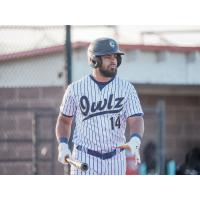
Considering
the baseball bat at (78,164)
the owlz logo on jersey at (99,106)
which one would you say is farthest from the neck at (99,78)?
the baseball bat at (78,164)

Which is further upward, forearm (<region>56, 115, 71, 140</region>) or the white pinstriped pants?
forearm (<region>56, 115, 71, 140</region>)

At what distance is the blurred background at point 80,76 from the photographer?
7598 mm

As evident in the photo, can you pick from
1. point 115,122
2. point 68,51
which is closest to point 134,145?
point 115,122

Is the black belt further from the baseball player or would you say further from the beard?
the beard

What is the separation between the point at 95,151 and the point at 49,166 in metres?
2.05

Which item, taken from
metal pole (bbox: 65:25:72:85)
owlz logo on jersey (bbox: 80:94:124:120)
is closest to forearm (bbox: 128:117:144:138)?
owlz logo on jersey (bbox: 80:94:124:120)

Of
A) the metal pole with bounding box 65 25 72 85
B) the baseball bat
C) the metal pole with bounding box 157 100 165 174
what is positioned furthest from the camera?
the metal pole with bounding box 157 100 165 174

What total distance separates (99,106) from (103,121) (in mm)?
102

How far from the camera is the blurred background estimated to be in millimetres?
7598

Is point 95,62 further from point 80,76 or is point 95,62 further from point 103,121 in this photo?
point 80,76

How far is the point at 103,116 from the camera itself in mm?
6344

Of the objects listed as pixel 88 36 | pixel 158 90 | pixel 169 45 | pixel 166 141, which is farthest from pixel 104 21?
pixel 166 141

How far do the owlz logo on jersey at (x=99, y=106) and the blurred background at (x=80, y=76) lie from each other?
3.47 ft

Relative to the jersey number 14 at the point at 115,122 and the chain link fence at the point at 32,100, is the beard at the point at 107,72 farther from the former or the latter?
the chain link fence at the point at 32,100
